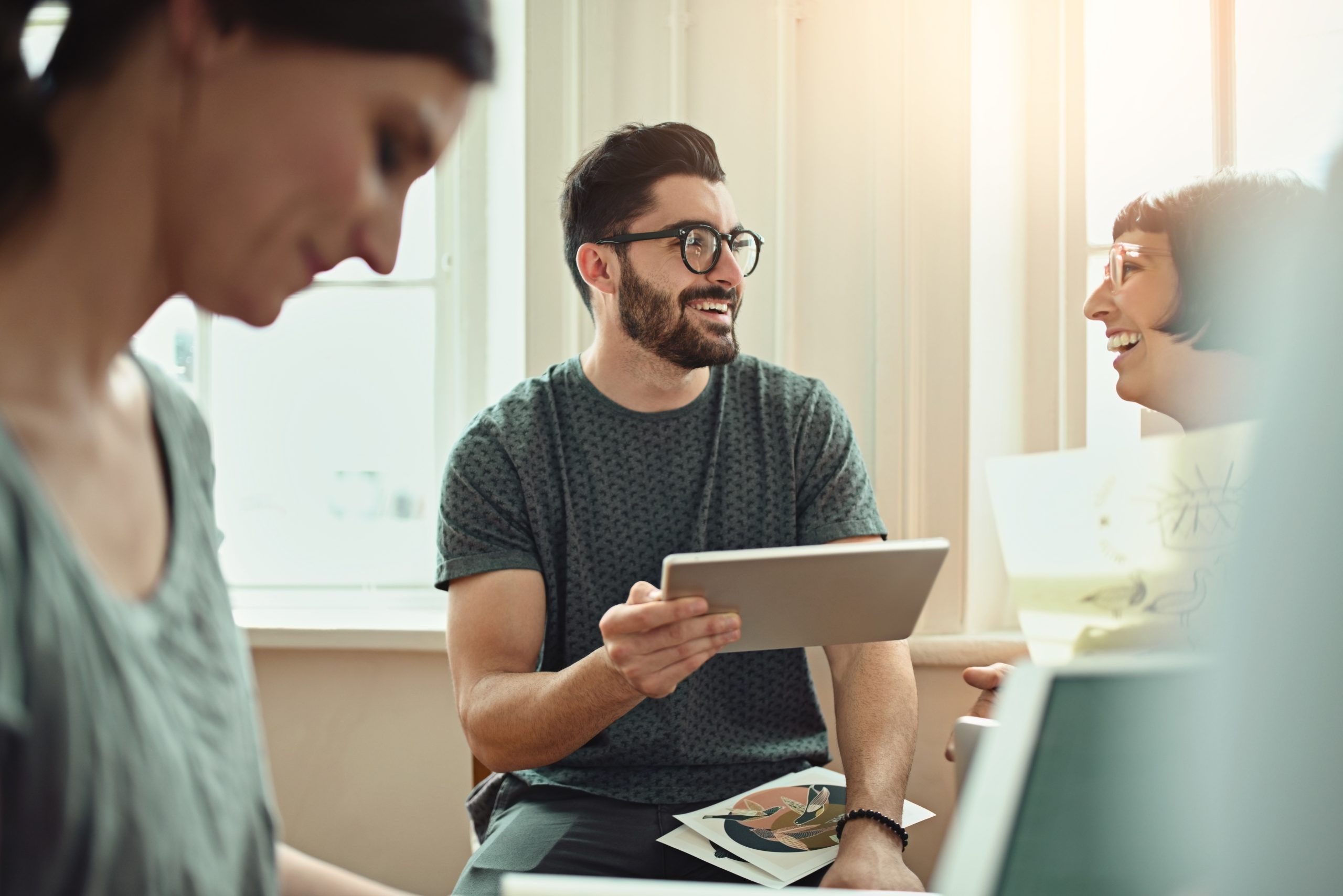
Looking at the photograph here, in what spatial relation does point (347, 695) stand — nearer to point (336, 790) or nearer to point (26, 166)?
point (336, 790)

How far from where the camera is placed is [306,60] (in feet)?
1.69

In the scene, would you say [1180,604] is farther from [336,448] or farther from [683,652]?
[336,448]

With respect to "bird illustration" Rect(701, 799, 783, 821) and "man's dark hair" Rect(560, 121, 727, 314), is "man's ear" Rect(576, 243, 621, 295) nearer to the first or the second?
"man's dark hair" Rect(560, 121, 727, 314)

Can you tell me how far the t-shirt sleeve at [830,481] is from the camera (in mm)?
1676

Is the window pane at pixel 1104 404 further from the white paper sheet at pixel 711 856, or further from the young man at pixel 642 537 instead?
the white paper sheet at pixel 711 856

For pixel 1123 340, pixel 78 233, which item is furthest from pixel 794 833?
pixel 78 233

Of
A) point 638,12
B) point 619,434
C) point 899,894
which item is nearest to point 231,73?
point 899,894

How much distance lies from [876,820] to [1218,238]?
1061 mm

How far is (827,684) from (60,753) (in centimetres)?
161

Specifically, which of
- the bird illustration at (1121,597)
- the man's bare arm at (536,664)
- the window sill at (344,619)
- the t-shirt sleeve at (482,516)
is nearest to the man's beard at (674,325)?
the t-shirt sleeve at (482,516)

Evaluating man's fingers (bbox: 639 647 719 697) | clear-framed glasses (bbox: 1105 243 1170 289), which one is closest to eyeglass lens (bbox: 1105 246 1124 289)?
clear-framed glasses (bbox: 1105 243 1170 289)

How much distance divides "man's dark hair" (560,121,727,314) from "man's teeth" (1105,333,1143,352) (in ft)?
2.56

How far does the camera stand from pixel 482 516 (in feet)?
5.25

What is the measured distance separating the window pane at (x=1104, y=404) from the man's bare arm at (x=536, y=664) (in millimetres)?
1156
